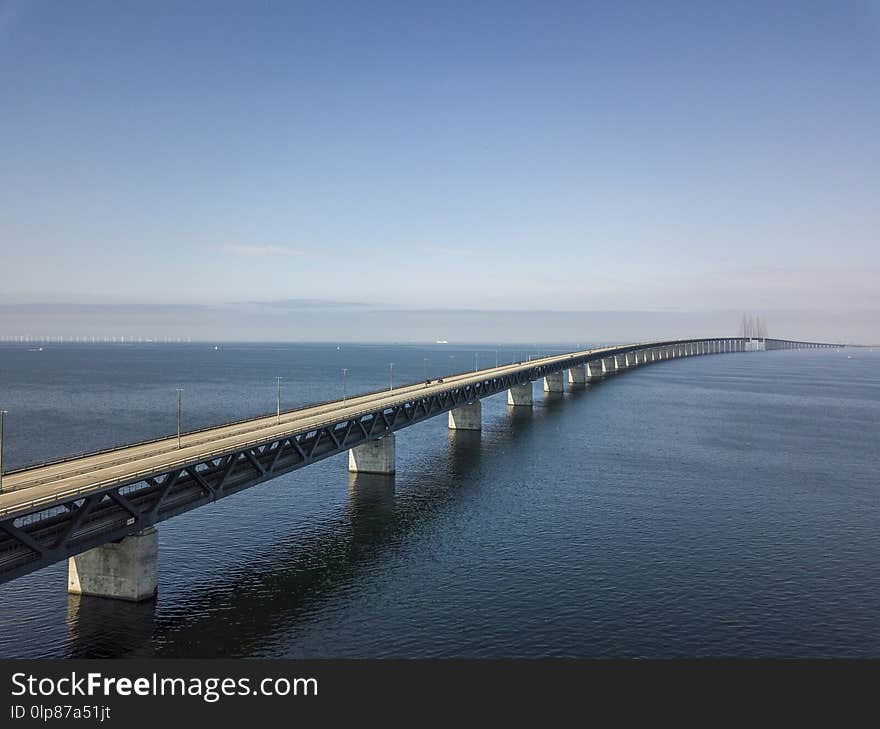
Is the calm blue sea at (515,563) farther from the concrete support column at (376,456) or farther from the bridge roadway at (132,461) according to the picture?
the bridge roadway at (132,461)

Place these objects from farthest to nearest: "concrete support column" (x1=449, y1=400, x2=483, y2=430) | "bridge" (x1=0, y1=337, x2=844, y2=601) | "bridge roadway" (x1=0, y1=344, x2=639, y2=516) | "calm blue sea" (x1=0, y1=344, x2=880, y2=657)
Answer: "concrete support column" (x1=449, y1=400, x2=483, y2=430) < "bridge roadway" (x1=0, y1=344, x2=639, y2=516) < "calm blue sea" (x1=0, y1=344, x2=880, y2=657) < "bridge" (x1=0, y1=337, x2=844, y2=601)

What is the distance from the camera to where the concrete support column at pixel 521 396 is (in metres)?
165

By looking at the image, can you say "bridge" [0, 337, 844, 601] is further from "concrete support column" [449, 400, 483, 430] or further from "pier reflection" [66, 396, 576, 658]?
"concrete support column" [449, 400, 483, 430]

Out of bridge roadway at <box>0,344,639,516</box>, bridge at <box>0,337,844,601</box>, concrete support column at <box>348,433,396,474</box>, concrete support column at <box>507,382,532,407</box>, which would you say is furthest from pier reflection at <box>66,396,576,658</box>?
concrete support column at <box>507,382,532,407</box>

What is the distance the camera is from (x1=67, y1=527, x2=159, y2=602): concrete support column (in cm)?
4362

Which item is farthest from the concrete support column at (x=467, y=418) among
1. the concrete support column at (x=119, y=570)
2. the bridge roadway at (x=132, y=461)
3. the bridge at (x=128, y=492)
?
the concrete support column at (x=119, y=570)

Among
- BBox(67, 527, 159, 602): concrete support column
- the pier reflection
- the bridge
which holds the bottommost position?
the pier reflection

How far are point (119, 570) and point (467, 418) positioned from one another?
284 feet

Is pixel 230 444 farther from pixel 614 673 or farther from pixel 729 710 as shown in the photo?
pixel 729 710

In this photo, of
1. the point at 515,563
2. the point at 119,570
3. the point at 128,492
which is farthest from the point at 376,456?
the point at 119,570

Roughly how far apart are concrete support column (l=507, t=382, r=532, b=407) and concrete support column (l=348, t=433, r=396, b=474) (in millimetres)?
83717

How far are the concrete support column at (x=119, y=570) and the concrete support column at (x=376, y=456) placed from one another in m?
41.6

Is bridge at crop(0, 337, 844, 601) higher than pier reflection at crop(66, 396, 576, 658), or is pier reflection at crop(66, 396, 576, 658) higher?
bridge at crop(0, 337, 844, 601)

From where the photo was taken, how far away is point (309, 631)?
4081cm
